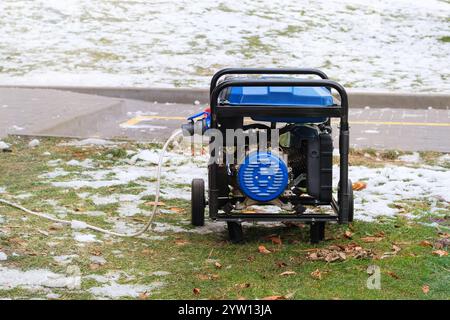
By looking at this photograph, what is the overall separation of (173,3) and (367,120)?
8.54 meters

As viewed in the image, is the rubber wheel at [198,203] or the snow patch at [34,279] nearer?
the snow patch at [34,279]

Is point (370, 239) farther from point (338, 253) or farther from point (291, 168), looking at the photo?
point (291, 168)

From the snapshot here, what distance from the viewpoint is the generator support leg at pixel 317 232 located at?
4.94 m

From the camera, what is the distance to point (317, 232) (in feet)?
16.3

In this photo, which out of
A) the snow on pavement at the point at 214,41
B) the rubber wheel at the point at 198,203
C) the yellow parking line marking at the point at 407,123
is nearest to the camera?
the rubber wheel at the point at 198,203

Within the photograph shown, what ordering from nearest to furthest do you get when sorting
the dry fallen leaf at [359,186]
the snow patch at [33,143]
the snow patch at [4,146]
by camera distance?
the dry fallen leaf at [359,186] < the snow patch at [4,146] < the snow patch at [33,143]

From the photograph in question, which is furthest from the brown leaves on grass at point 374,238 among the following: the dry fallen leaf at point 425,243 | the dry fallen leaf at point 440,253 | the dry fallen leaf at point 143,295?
the dry fallen leaf at point 143,295

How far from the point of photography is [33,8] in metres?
17.2

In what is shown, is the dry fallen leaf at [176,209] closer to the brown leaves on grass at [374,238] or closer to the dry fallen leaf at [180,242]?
the dry fallen leaf at [180,242]

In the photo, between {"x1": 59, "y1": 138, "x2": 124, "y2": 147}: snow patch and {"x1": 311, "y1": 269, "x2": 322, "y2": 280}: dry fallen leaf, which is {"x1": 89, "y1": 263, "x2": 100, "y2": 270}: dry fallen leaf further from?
{"x1": 59, "y1": 138, "x2": 124, "y2": 147}: snow patch

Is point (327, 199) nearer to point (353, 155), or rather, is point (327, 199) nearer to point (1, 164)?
point (353, 155)

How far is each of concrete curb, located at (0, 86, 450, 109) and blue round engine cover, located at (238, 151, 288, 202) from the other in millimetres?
6475

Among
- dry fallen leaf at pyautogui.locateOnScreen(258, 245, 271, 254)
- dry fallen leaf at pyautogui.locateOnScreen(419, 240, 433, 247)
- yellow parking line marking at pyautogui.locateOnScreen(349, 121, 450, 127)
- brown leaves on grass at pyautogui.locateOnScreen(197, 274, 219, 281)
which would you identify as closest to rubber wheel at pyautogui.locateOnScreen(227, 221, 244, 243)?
dry fallen leaf at pyautogui.locateOnScreen(258, 245, 271, 254)
